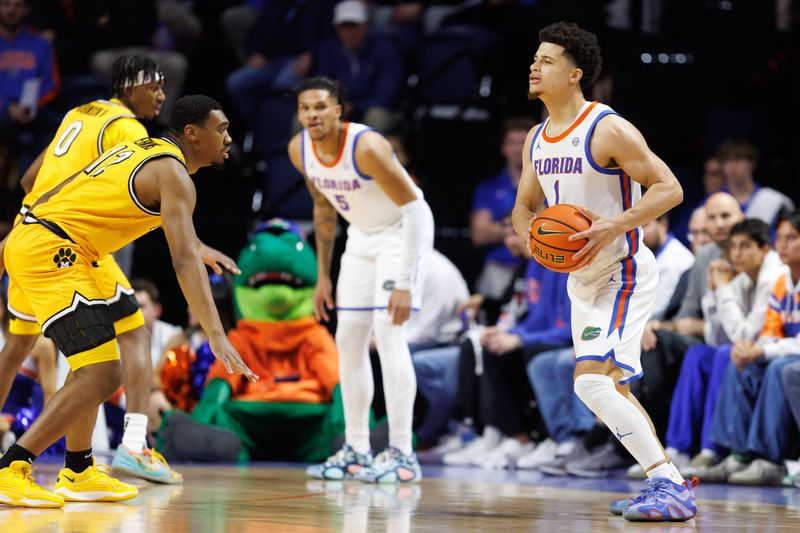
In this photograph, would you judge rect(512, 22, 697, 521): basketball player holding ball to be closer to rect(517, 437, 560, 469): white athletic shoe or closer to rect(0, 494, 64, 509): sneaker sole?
rect(0, 494, 64, 509): sneaker sole

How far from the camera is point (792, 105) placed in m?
9.23

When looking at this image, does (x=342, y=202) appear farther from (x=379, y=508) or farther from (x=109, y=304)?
(x=379, y=508)

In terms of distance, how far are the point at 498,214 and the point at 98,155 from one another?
4.37 m

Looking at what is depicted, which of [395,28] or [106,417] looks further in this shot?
[395,28]

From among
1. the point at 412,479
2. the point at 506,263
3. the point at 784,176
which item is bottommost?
the point at 412,479

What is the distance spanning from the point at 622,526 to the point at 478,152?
20.8 ft

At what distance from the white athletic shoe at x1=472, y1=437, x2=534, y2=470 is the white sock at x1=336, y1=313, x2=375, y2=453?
1435 millimetres

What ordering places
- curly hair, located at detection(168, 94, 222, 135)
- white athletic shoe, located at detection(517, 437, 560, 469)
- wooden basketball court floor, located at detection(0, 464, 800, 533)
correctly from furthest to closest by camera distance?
white athletic shoe, located at detection(517, 437, 560, 469)
curly hair, located at detection(168, 94, 222, 135)
wooden basketball court floor, located at detection(0, 464, 800, 533)

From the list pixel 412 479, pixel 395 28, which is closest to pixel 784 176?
pixel 395 28

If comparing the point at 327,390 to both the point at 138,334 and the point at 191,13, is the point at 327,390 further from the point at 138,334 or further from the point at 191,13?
the point at 191,13

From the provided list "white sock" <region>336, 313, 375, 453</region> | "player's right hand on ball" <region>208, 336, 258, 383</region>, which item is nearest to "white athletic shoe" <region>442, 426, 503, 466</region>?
"white sock" <region>336, 313, 375, 453</region>

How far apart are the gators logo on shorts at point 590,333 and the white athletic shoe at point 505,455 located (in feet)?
9.58

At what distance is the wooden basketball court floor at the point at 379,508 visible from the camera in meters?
4.14

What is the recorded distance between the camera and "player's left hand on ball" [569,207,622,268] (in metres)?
4.54
